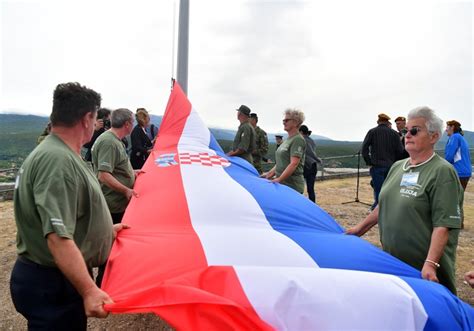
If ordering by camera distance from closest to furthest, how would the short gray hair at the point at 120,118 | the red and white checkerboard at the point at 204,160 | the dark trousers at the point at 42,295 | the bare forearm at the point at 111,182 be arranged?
the dark trousers at the point at 42,295 < the bare forearm at the point at 111,182 < the short gray hair at the point at 120,118 < the red and white checkerboard at the point at 204,160

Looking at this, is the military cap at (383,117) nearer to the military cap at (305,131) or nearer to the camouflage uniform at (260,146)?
the military cap at (305,131)

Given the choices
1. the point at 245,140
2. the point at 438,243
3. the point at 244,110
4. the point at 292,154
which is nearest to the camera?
the point at 438,243

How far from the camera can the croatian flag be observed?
4.80 ft

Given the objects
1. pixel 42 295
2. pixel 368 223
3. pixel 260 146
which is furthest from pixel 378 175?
pixel 42 295

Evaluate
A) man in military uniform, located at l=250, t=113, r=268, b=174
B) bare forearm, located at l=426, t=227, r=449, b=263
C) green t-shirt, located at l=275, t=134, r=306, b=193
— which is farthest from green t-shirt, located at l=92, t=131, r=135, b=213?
man in military uniform, located at l=250, t=113, r=268, b=174

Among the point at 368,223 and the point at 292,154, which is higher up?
the point at 292,154

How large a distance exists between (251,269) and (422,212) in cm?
107

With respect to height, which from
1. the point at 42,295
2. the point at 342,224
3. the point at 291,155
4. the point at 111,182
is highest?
the point at 291,155

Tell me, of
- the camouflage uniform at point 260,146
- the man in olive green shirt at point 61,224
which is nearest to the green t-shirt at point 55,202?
the man in olive green shirt at point 61,224

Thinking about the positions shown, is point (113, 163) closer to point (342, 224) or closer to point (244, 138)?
point (244, 138)

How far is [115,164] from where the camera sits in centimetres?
323

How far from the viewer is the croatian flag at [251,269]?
146 cm

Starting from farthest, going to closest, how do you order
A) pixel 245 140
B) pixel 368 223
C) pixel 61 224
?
1. pixel 245 140
2. pixel 368 223
3. pixel 61 224

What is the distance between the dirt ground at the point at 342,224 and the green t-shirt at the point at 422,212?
186 cm
